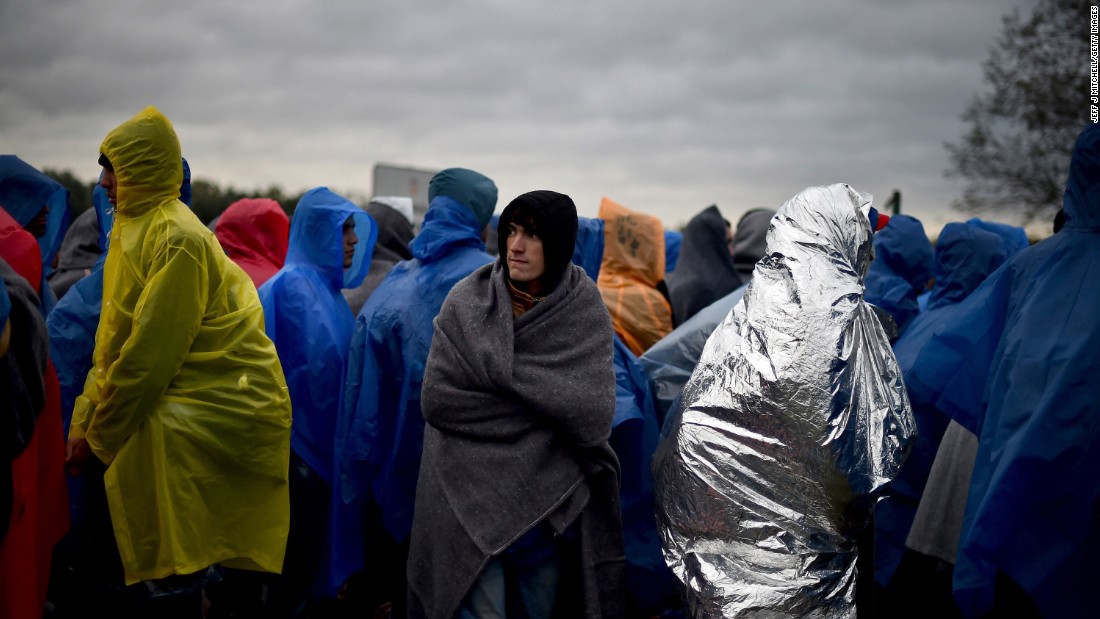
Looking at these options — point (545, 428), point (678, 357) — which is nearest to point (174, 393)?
point (545, 428)

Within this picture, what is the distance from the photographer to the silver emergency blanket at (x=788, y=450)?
3.09 meters

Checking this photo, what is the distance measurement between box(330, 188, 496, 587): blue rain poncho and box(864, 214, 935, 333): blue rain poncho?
250cm

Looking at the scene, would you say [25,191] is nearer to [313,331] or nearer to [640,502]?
[313,331]

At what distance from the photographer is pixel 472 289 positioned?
3.48 metres

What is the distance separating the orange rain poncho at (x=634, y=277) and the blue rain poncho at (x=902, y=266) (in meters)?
1.29

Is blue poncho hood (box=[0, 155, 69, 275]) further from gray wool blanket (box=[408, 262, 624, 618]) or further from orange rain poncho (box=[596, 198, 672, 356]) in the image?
orange rain poncho (box=[596, 198, 672, 356])

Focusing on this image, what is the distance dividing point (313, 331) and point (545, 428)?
68.0 inches

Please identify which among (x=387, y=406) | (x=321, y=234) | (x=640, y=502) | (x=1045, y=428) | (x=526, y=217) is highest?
(x=526, y=217)

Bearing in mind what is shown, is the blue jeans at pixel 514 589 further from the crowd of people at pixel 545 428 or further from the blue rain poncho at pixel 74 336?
the blue rain poncho at pixel 74 336

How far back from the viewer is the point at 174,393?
12.1 feet

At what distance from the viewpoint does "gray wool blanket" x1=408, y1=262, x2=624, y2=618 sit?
10.8 ft

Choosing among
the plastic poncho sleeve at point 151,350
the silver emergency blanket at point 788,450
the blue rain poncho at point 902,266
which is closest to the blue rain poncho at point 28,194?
the plastic poncho sleeve at point 151,350

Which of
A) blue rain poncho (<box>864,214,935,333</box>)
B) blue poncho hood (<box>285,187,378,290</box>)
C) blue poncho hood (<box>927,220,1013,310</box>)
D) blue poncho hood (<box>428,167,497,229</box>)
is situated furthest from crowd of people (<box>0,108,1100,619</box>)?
blue rain poncho (<box>864,214,935,333</box>)

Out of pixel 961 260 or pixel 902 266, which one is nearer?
pixel 961 260
